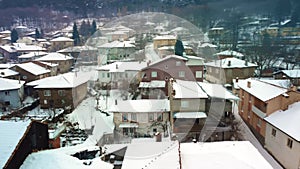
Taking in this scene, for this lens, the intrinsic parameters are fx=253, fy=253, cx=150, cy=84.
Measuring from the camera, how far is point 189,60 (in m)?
17.8

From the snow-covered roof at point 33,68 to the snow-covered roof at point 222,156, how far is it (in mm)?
15604

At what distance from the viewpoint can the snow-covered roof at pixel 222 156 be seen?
549 centimetres

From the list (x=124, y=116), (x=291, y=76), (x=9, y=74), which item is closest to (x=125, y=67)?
(x=124, y=116)

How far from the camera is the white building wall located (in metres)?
7.89

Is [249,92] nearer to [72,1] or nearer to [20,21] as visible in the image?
[72,1]

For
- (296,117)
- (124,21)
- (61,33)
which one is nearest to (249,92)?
(296,117)

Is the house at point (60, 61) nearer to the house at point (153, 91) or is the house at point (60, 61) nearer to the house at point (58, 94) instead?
the house at point (58, 94)

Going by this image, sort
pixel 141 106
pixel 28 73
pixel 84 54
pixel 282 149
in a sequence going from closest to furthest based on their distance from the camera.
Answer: pixel 282 149 < pixel 141 106 < pixel 28 73 < pixel 84 54

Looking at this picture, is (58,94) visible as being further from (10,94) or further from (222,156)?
(222,156)

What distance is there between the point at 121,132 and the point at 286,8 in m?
26.7

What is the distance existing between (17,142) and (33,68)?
15478mm

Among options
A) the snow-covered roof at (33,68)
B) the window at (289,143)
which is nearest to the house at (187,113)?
the window at (289,143)

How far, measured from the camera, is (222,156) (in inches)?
233

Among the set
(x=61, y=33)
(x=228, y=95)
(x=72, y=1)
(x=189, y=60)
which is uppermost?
(x=72, y=1)
